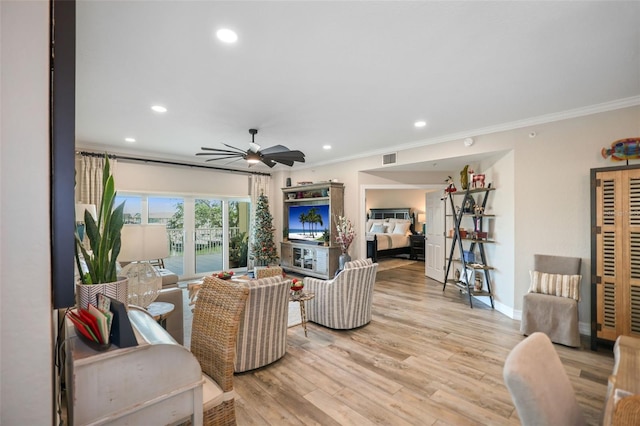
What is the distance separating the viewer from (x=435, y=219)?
625 cm

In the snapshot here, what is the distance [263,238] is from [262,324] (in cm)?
417

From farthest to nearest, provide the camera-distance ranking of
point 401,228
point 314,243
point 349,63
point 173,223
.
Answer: point 401,228
point 314,243
point 173,223
point 349,63

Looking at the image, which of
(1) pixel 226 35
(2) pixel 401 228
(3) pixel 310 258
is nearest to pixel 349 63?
(1) pixel 226 35

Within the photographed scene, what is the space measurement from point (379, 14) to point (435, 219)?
5.15 metres

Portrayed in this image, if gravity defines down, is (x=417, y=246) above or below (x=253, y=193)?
below

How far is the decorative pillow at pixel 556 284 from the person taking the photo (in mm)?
3217

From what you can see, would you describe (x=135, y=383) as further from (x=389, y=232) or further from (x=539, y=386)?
(x=389, y=232)

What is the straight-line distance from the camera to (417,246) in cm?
856

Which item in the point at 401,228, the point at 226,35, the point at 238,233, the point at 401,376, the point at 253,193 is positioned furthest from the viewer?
the point at 401,228

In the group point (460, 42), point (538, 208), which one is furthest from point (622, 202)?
point (460, 42)

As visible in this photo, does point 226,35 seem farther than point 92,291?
Yes

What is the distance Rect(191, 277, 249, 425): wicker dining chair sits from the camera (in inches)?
59.0

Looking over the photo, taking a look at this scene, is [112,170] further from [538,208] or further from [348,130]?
[538,208]

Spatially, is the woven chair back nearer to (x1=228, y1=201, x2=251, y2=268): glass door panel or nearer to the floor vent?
the floor vent
